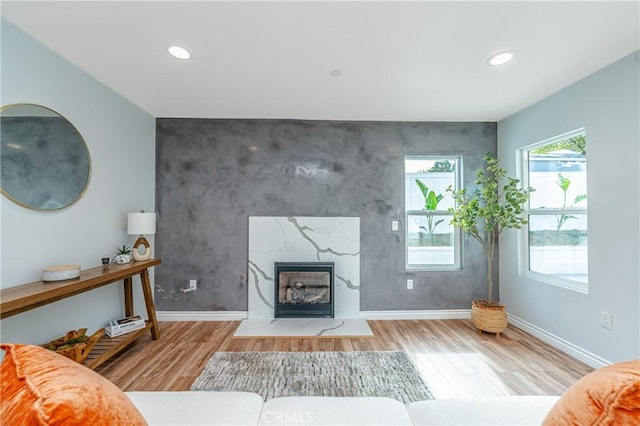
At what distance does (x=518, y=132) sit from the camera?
314 cm

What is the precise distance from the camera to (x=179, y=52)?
2010 mm

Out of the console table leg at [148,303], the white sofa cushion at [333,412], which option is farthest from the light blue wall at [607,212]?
the console table leg at [148,303]

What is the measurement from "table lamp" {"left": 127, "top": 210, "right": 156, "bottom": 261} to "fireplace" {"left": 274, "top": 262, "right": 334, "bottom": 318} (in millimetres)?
1384

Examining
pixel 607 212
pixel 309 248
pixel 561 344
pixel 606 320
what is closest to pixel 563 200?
pixel 607 212

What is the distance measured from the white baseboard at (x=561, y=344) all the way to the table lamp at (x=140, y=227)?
13.5 feet

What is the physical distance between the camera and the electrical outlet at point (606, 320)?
7.05 ft

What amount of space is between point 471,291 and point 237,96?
358 centimetres

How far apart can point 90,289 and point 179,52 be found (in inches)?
73.8

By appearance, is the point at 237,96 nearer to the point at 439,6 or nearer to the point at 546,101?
the point at 439,6

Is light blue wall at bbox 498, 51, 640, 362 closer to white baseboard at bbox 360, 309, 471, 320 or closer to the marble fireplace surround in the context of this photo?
white baseboard at bbox 360, 309, 471, 320

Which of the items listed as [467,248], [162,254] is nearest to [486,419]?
[467,248]

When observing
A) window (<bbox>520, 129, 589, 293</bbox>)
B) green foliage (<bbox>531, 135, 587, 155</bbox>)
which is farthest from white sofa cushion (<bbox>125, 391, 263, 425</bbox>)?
green foliage (<bbox>531, 135, 587, 155</bbox>)

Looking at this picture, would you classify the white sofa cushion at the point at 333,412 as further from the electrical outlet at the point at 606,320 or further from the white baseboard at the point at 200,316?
the white baseboard at the point at 200,316

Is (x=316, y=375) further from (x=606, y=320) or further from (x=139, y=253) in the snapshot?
(x=606, y=320)
